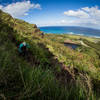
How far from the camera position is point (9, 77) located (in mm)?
1574

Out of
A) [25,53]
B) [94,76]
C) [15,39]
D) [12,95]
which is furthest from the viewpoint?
[15,39]

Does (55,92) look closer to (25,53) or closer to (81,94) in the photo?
(81,94)

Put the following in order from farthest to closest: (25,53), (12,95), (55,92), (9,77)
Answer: (25,53) → (9,77) → (55,92) → (12,95)

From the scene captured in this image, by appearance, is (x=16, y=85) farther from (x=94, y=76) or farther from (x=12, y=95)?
(x=94, y=76)

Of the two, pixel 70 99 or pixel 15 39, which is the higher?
pixel 15 39

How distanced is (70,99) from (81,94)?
20 centimetres

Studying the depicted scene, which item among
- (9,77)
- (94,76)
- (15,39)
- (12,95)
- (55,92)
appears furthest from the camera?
(15,39)

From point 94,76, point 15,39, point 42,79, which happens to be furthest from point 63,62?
point 42,79

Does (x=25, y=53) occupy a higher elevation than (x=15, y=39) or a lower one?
lower

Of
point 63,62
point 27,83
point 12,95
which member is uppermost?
point 27,83

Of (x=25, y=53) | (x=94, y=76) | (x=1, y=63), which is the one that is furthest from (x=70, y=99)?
(x=25, y=53)

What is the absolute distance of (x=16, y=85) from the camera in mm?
1472

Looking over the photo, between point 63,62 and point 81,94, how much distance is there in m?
6.11

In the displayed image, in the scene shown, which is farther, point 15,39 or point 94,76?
point 15,39
